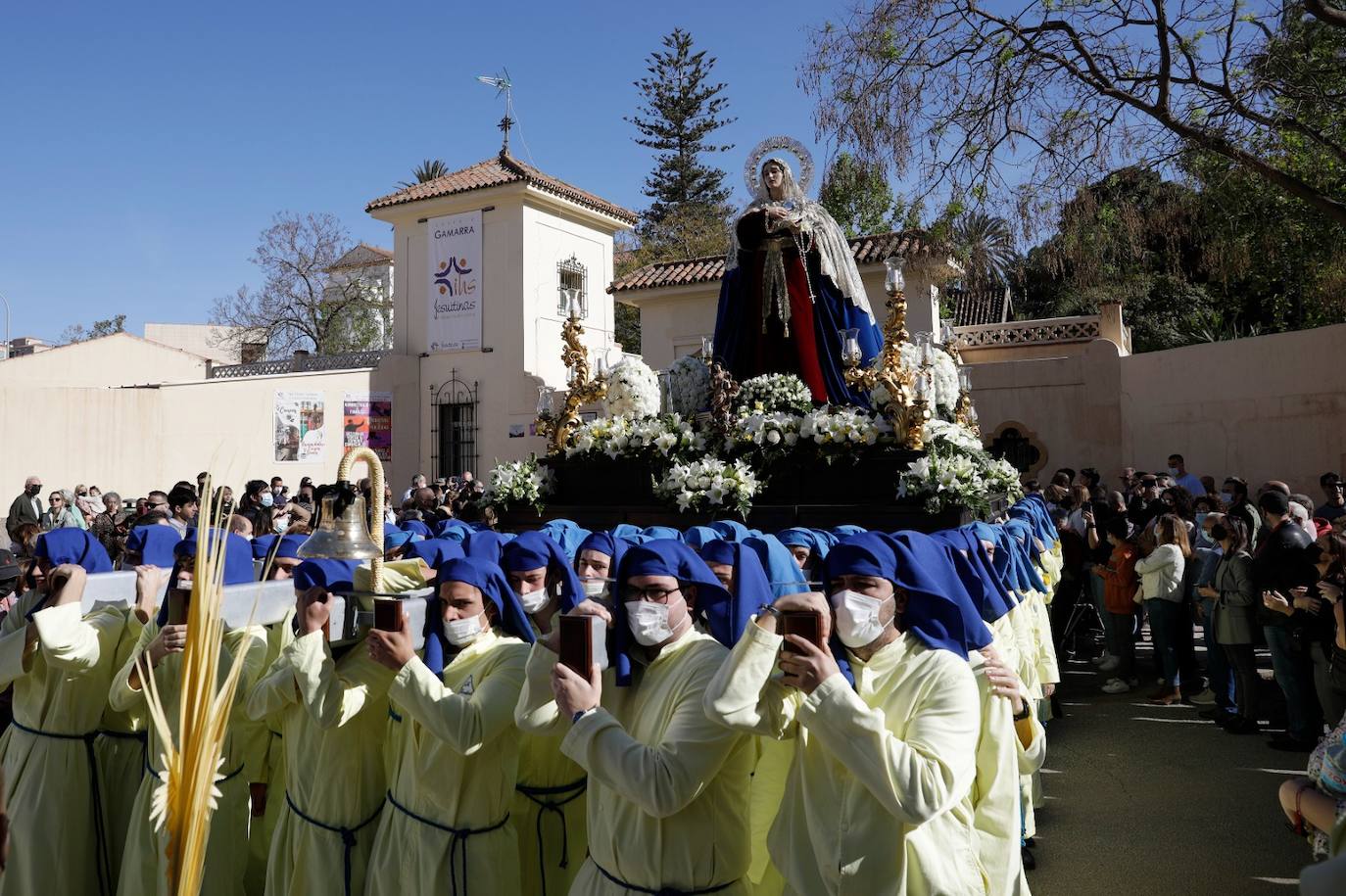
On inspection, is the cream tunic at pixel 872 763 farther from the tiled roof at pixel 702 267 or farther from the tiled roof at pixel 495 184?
the tiled roof at pixel 495 184

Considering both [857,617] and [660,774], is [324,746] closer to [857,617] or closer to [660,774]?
[660,774]

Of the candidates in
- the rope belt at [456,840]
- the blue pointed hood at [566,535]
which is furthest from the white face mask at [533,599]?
the blue pointed hood at [566,535]

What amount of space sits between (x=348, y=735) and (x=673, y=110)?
42.0 meters

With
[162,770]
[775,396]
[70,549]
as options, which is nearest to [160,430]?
[775,396]

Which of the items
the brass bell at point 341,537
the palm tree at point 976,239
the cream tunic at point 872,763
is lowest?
the cream tunic at point 872,763

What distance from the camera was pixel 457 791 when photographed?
11.3 feet

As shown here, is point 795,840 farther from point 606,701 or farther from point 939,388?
point 939,388

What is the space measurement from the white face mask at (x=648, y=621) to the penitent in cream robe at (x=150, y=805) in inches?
71.0

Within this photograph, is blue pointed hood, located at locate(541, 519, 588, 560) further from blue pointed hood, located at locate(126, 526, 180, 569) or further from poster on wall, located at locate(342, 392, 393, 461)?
poster on wall, located at locate(342, 392, 393, 461)

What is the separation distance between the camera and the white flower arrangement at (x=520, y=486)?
9.41m

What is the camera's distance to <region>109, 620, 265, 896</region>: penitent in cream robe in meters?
4.01

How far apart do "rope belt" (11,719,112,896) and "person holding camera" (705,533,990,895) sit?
3115 millimetres

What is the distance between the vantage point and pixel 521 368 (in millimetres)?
24672

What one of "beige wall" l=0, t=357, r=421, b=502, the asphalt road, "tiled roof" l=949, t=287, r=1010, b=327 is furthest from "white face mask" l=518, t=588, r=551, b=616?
"tiled roof" l=949, t=287, r=1010, b=327
